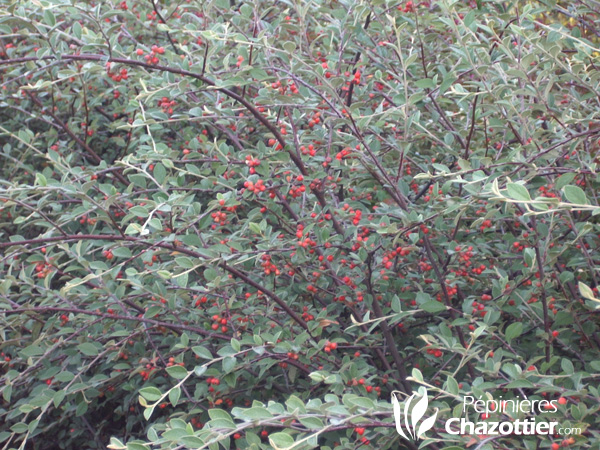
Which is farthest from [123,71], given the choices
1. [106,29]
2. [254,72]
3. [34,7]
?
[254,72]

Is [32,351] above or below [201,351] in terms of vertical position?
below

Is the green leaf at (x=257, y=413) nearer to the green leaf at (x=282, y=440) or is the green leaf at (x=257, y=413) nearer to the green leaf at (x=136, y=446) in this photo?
the green leaf at (x=282, y=440)

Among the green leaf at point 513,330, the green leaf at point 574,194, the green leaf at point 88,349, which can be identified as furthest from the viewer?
the green leaf at point 88,349

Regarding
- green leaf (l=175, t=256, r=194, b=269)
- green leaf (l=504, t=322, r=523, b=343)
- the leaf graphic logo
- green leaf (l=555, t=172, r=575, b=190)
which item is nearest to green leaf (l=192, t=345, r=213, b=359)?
green leaf (l=175, t=256, r=194, b=269)

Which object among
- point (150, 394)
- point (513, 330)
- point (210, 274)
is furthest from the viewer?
point (210, 274)

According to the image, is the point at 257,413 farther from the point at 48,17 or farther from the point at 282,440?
the point at 48,17

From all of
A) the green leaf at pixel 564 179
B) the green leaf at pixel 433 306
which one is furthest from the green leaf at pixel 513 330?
the green leaf at pixel 564 179

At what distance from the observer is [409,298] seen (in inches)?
88.4

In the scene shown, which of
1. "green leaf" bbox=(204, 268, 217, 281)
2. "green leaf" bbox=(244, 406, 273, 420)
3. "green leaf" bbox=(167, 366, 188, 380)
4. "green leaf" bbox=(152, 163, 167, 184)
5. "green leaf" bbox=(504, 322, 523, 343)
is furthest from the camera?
"green leaf" bbox=(152, 163, 167, 184)

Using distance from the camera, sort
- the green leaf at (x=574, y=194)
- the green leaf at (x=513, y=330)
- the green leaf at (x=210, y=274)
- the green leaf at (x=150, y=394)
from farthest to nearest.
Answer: the green leaf at (x=210, y=274)
the green leaf at (x=513, y=330)
the green leaf at (x=150, y=394)
the green leaf at (x=574, y=194)

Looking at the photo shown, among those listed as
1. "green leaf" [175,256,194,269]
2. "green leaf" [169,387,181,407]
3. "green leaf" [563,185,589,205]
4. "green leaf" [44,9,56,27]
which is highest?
"green leaf" [563,185,589,205]

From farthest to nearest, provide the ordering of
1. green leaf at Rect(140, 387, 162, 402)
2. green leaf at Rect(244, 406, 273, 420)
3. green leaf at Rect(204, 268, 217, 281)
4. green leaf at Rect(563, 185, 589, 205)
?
green leaf at Rect(204, 268, 217, 281) → green leaf at Rect(140, 387, 162, 402) → green leaf at Rect(244, 406, 273, 420) → green leaf at Rect(563, 185, 589, 205)

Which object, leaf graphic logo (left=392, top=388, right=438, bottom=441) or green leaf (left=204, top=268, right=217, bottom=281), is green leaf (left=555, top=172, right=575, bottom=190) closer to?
leaf graphic logo (left=392, top=388, right=438, bottom=441)

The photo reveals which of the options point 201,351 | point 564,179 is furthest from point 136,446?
point 564,179
